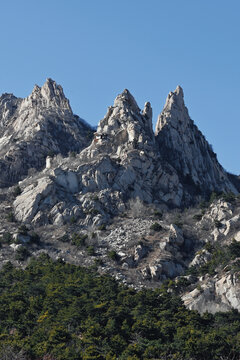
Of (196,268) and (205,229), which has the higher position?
(205,229)

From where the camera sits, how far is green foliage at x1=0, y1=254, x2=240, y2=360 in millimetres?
42125

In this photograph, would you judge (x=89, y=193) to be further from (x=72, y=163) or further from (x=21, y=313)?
(x=21, y=313)

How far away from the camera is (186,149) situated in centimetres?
10456

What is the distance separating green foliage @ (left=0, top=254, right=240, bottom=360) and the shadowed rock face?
118ft

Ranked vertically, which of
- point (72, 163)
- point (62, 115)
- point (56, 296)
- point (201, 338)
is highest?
point (62, 115)

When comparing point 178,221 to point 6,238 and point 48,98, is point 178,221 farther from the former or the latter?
point 48,98

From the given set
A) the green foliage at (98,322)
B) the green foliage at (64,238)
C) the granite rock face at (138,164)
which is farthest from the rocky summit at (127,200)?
the green foliage at (98,322)

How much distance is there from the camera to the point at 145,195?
84.8 metres

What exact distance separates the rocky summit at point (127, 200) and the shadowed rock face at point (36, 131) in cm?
24

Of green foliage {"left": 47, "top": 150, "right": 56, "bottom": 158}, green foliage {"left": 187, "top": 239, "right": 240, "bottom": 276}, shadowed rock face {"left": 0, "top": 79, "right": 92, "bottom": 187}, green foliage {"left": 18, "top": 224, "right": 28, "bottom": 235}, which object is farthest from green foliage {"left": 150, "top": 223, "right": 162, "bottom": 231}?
green foliage {"left": 47, "top": 150, "right": 56, "bottom": 158}

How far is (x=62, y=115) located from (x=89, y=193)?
1394 inches

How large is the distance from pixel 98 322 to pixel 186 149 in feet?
197

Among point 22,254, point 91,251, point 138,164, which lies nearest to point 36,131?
point 138,164

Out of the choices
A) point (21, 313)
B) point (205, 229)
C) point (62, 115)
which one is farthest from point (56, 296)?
point (62, 115)
